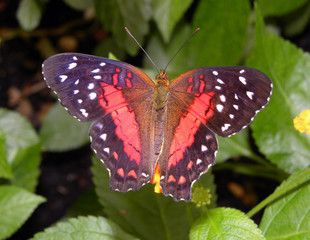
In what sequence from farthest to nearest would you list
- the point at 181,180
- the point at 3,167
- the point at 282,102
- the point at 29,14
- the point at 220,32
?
the point at 29,14, the point at 220,32, the point at 282,102, the point at 3,167, the point at 181,180

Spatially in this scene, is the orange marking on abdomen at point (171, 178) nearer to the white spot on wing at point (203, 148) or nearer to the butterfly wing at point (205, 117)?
the butterfly wing at point (205, 117)

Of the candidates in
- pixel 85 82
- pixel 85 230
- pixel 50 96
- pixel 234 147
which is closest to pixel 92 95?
pixel 85 82

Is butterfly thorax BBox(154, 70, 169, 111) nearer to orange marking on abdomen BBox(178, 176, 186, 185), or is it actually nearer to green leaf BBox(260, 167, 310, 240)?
orange marking on abdomen BBox(178, 176, 186, 185)

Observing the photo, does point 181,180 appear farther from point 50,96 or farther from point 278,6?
point 50,96

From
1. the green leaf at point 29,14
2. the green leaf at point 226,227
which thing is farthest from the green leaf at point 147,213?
the green leaf at point 29,14

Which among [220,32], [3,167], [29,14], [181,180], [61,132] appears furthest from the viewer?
[61,132]

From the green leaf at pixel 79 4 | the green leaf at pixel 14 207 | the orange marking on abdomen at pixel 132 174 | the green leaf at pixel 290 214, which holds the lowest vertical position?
the green leaf at pixel 290 214
